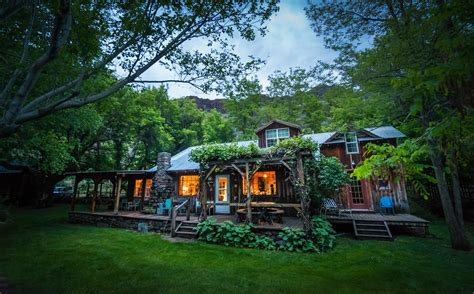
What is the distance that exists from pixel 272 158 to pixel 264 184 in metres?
4.79

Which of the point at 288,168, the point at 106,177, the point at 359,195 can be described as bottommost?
the point at 359,195

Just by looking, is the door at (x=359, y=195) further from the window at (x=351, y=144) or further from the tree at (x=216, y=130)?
the tree at (x=216, y=130)

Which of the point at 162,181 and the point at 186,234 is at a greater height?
the point at 162,181

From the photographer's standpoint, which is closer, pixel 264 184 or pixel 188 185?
pixel 264 184

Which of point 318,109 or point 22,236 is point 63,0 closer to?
point 22,236

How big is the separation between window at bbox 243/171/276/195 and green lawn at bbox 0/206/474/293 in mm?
5123

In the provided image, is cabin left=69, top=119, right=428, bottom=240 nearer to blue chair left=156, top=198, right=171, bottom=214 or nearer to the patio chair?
blue chair left=156, top=198, right=171, bottom=214

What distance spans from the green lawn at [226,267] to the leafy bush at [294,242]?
0.43 meters

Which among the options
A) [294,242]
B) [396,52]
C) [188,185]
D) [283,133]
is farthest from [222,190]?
[396,52]

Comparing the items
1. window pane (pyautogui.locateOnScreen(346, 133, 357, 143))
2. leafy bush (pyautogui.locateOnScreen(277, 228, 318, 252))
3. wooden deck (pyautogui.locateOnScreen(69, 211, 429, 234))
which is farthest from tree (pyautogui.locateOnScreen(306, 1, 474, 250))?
leafy bush (pyautogui.locateOnScreen(277, 228, 318, 252))

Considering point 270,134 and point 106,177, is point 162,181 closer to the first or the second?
point 106,177

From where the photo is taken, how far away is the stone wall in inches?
420

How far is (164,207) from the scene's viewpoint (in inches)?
499

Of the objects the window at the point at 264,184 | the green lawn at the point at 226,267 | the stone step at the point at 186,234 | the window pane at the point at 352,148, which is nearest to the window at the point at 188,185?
the window at the point at 264,184
